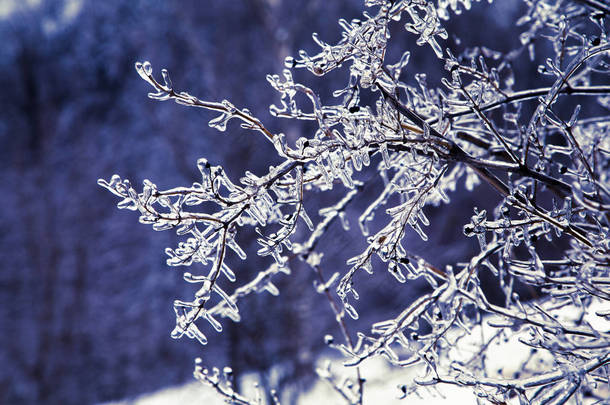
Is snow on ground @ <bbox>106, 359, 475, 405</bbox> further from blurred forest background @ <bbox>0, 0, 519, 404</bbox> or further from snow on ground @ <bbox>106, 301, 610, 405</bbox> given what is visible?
blurred forest background @ <bbox>0, 0, 519, 404</bbox>

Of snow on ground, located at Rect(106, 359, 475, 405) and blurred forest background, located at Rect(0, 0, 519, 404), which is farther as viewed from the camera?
blurred forest background, located at Rect(0, 0, 519, 404)

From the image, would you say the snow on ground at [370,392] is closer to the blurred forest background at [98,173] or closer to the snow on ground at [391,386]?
the snow on ground at [391,386]

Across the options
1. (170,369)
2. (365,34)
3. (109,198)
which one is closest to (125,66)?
(109,198)

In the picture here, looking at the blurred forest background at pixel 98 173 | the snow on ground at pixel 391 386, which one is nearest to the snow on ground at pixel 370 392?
the snow on ground at pixel 391 386

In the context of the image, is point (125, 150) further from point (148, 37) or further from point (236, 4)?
point (236, 4)

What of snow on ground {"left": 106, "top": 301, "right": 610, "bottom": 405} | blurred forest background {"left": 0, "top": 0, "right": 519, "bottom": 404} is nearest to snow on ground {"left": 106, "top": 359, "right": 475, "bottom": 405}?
snow on ground {"left": 106, "top": 301, "right": 610, "bottom": 405}

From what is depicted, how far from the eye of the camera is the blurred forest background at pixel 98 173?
3.90 m

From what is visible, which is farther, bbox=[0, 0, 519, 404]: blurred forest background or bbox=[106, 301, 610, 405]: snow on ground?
bbox=[0, 0, 519, 404]: blurred forest background

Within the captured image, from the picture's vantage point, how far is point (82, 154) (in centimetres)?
544

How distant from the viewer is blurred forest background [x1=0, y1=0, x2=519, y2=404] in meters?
3.90

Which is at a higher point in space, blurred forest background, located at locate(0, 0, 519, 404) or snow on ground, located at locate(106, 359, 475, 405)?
blurred forest background, located at locate(0, 0, 519, 404)

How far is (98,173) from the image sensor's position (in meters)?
5.39

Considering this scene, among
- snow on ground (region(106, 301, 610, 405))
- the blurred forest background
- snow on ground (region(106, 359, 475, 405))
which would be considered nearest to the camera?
snow on ground (region(106, 301, 610, 405))

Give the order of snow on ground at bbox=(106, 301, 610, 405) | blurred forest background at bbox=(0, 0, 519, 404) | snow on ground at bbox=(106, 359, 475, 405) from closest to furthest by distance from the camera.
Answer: snow on ground at bbox=(106, 301, 610, 405) → snow on ground at bbox=(106, 359, 475, 405) → blurred forest background at bbox=(0, 0, 519, 404)
